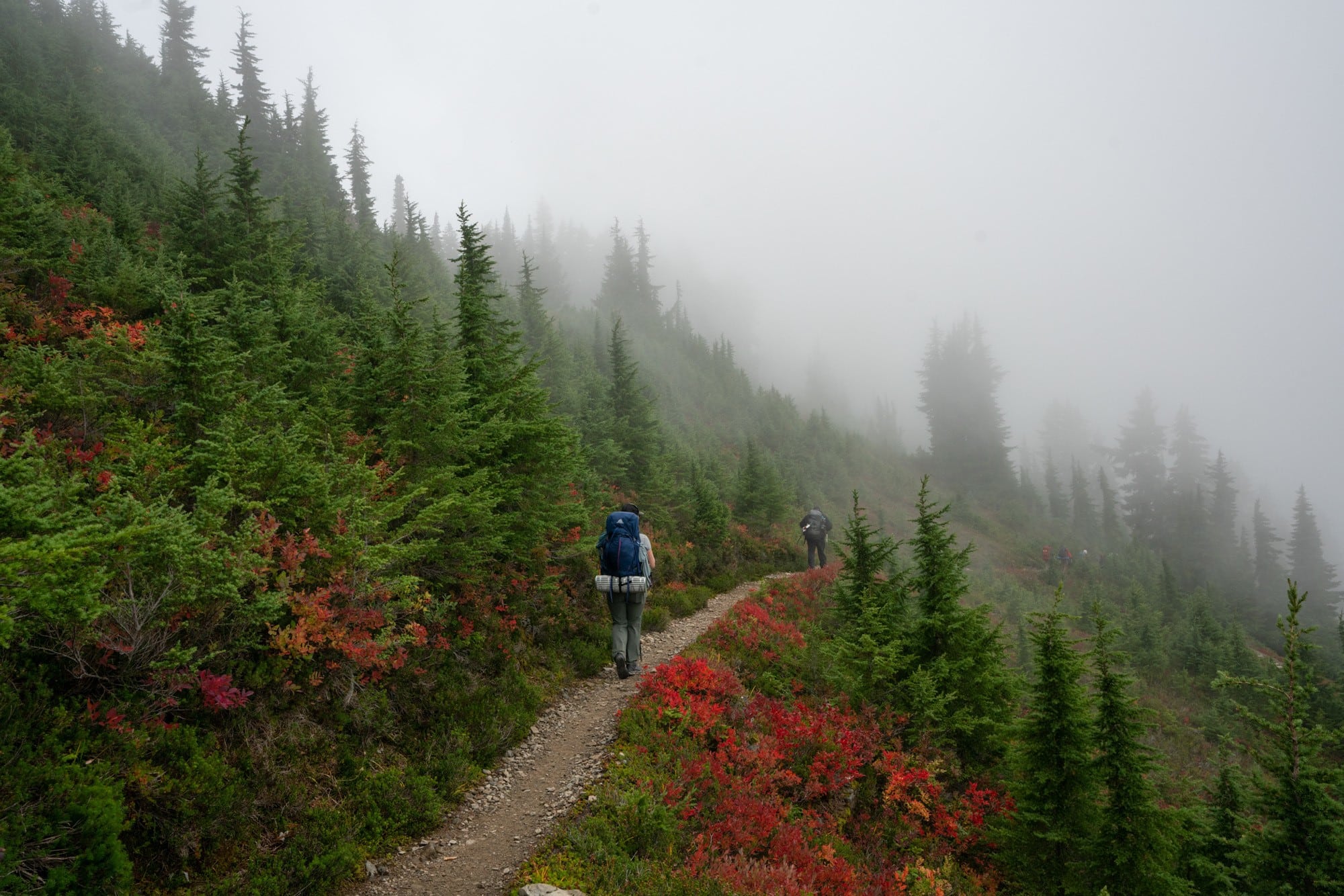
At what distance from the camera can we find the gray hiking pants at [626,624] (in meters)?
9.75

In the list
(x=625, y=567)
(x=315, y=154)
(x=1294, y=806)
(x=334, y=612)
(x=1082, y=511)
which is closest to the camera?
(x=334, y=612)

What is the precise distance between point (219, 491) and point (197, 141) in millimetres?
61609

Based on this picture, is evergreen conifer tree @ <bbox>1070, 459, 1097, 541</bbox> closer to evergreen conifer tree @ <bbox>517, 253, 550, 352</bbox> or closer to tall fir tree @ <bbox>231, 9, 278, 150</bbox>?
evergreen conifer tree @ <bbox>517, 253, 550, 352</bbox>

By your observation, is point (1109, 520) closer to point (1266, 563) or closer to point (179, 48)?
point (1266, 563)

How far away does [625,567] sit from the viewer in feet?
31.2

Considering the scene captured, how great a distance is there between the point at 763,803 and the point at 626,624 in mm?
4060

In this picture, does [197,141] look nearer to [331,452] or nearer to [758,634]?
[331,452]

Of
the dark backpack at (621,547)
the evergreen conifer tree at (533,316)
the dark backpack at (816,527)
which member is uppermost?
the evergreen conifer tree at (533,316)

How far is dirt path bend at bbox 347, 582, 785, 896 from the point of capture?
17.3 feet

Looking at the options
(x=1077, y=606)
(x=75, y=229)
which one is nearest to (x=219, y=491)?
(x=75, y=229)

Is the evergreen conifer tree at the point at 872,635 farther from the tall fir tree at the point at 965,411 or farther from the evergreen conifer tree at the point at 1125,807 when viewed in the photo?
the tall fir tree at the point at 965,411

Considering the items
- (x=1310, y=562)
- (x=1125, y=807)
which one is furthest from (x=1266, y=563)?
(x=1125, y=807)

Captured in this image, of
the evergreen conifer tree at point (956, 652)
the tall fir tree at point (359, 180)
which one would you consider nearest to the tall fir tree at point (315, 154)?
the tall fir tree at point (359, 180)

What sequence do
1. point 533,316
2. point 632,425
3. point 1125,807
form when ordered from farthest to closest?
point 533,316 → point 632,425 → point 1125,807
